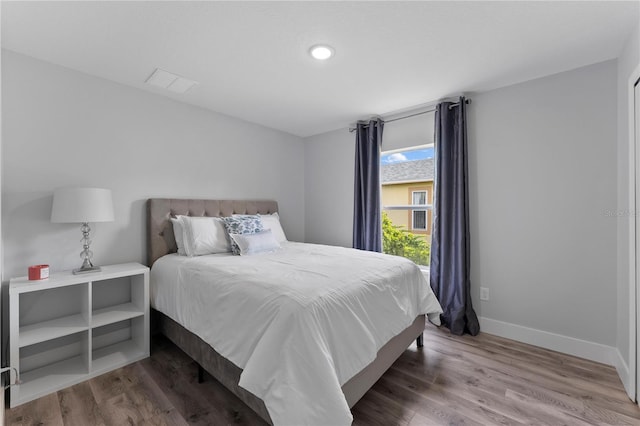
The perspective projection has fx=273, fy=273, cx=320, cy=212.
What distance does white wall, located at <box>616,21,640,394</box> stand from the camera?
1842 mm

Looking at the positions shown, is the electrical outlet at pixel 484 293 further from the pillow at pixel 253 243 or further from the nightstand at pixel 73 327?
the nightstand at pixel 73 327

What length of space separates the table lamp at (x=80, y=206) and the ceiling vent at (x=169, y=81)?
3.45 feet

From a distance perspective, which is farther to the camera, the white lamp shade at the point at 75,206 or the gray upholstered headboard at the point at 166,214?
the gray upholstered headboard at the point at 166,214

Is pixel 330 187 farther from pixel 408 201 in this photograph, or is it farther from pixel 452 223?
pixel 452 223

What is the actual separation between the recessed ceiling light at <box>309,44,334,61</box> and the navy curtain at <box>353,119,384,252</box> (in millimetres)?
1494

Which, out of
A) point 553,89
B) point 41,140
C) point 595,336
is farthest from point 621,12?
point 41,140

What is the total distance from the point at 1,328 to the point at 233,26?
2.44 meters

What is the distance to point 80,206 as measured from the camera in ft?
6.37

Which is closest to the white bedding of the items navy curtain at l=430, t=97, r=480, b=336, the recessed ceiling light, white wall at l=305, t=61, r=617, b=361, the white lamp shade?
navy curtain at l=430, t=97, r=480, b=336

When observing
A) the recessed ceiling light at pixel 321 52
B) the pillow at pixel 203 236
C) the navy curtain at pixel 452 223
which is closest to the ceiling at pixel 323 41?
the recessed ceiling light at pixel 321 52

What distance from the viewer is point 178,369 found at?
6.73 ft

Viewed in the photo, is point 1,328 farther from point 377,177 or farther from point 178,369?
point 377,177

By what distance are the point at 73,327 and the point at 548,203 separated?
3.84 metres

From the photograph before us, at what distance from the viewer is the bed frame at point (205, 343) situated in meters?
1.52
